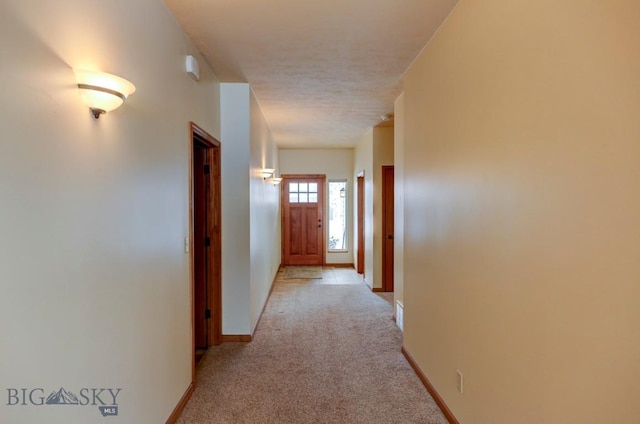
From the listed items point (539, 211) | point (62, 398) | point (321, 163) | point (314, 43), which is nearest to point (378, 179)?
point (321, 163)

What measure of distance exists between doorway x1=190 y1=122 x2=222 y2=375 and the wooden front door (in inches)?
176

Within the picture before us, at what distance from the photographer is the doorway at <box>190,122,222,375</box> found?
3461mm

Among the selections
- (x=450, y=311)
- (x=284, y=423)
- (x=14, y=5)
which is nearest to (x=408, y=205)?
(x=450, y=311)

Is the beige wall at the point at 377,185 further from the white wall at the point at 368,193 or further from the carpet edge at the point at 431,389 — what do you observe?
the carpet edge at the point at 431,389

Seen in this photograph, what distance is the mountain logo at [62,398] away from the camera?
4.00 ft

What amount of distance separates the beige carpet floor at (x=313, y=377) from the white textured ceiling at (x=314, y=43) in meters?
2.68

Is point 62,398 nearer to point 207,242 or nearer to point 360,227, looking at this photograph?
point 207,242

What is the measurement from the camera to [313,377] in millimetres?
2895

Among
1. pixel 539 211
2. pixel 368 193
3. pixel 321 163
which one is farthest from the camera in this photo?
pixel 321 163

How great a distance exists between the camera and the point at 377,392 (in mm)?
2666

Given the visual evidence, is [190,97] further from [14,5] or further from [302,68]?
[14,5]

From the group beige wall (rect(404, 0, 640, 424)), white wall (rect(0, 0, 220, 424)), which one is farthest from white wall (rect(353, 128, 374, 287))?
white wall (rect(0, 0, 220, 424))

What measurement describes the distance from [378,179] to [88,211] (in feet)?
15.5

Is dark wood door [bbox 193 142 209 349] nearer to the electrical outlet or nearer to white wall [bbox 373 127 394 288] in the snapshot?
the electrical outlet
